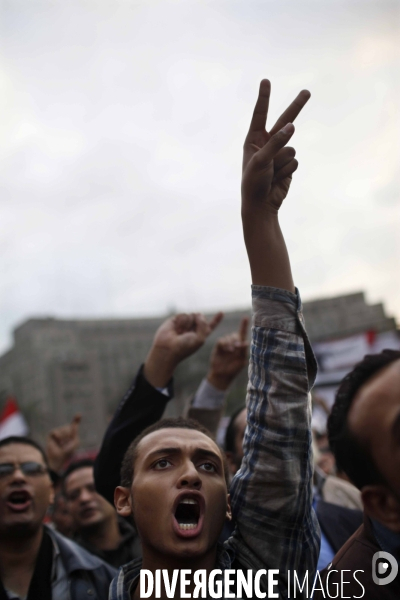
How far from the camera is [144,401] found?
2678 mm

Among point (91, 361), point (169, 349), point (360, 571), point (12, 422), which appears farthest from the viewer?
point (91, 361)

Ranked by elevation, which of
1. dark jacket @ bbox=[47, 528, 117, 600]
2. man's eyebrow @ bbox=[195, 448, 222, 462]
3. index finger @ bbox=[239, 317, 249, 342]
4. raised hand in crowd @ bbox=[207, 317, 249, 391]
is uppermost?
index finger @ bbox=[239, 317, 249, 342]

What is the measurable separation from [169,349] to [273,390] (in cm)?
111

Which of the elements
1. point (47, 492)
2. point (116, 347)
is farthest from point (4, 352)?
point (47, 492)

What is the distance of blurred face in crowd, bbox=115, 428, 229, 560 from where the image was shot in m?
1.74

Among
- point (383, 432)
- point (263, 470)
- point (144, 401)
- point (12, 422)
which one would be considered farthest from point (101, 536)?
point (12, 422)

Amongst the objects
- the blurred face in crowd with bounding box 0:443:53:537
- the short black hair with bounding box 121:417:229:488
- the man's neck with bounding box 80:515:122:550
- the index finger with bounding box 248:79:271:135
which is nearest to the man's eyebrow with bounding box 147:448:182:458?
the short black hair with bounding box 121:417:229:488

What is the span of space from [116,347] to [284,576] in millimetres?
57799

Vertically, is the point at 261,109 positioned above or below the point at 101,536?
above

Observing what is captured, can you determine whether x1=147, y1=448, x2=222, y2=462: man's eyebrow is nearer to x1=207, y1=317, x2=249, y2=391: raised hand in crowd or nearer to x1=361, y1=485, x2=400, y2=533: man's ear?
x1=361, y1=485, x2=400, y2=533: man's ear

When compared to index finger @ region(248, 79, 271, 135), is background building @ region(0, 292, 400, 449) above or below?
above

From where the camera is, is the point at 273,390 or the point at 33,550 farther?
the point at 33,550

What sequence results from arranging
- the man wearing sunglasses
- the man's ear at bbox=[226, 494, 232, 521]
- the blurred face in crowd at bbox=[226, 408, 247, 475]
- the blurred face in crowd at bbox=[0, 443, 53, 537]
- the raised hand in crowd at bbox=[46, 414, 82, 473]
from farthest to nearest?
1. the raised hand in crowd at bbox=[46, 414, 82, 473]
2. the blurred face in crowd at bbox=[226, 408, 247, 475]
3. the blurred face in crowd at bbox=[0, 443, 53, 537]
4. the man wearing sunglasses
5. the man's ear at bbox=[226, 494, 232, 521]

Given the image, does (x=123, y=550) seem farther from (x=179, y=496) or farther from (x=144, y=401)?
(x=179, y=496)
